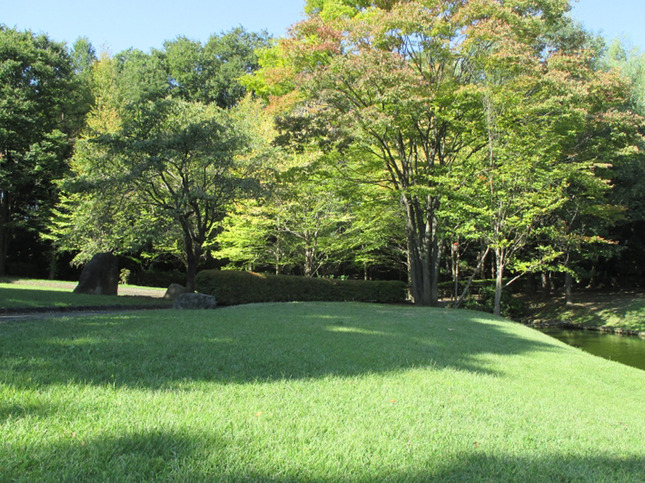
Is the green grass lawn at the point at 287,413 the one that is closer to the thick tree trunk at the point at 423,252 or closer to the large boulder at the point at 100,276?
the large boulder at the point at 100,276

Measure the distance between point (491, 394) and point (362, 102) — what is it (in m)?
12.2

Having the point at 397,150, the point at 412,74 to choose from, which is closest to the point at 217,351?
the point at 412,74

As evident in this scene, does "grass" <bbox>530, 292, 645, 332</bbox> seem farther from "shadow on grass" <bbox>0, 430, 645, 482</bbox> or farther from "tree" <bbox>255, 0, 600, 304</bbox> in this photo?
"shadow on grass" <bbox>0, 430, 645, 482</bbox>

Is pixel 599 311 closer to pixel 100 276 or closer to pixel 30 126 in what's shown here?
pixel 100 276

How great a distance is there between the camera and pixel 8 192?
23984 millimetres

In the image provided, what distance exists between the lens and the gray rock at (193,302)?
10.9m

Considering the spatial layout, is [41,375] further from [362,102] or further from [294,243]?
[294,243]

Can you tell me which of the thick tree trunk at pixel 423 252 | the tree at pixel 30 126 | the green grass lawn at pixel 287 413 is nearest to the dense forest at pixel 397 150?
the thick tree trunk at pixel 423 252

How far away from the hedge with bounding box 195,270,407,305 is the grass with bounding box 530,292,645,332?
7.07 m

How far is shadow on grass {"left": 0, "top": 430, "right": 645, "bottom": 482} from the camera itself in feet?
6.10

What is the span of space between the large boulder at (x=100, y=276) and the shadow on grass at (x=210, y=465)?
13.9m

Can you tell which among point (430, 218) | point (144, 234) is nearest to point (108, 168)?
point (144, 234)

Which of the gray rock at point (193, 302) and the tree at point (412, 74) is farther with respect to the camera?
the tree at point (412, 74)

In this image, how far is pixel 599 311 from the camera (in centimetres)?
1894
